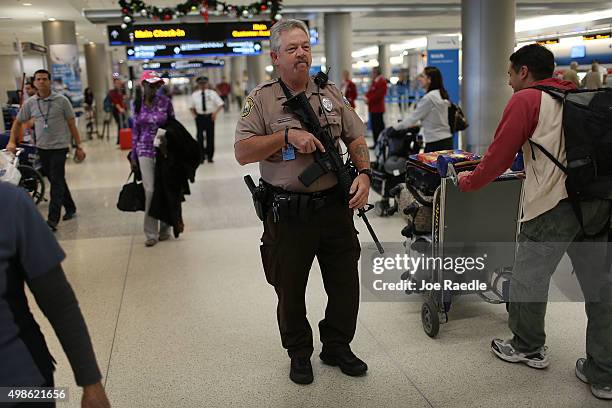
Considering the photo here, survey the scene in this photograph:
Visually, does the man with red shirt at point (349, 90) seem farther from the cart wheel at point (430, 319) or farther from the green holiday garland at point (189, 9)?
the cart wheel at point (430, 319)

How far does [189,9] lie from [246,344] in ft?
26.4

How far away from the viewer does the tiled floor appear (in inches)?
116

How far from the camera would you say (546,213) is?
2824 millimetres

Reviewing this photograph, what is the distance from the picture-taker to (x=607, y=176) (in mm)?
2660

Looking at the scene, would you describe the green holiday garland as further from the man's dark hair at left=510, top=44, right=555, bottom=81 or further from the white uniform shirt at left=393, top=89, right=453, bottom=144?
the man's dark hair at left=510, top=44, right=555, bottom=81

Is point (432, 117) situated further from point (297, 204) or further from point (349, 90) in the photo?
point (349, 90)

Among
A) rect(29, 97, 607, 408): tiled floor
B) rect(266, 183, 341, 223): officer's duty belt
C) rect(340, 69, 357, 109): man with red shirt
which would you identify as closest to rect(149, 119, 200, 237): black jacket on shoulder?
rect(29, 97, 607, 408): tiled floor

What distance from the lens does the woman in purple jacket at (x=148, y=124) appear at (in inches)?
220

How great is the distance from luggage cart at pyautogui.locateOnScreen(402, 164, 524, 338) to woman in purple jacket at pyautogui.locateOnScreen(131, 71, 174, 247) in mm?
3094

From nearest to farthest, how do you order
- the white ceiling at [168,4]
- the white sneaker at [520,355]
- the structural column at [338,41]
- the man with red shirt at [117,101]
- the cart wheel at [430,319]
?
the white sneaker at [520,355] < the cart wheel at [430,319] < the white ceiling at [168,4] < the structural column at [338,41] < the man with red shirt at [117,101]

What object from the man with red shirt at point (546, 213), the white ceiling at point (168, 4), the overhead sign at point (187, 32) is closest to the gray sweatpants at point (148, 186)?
the man with red shirt at point (546, 213)

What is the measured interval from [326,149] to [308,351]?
107 cm

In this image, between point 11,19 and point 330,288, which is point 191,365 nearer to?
point 330,288

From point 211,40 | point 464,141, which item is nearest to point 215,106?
point 211,40
